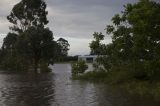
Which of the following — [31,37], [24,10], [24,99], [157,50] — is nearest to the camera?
[24,99]

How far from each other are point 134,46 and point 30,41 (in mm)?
36336

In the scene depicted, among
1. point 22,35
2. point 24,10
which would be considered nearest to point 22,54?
point 22,35

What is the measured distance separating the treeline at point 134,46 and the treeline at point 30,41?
27257mm

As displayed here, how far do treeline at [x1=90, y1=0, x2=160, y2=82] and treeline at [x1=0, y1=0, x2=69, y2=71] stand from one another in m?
27.3

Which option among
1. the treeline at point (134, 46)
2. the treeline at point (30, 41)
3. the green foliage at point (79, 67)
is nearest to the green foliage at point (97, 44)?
the treeline at point (134, 46)

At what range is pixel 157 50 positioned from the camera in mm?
29172

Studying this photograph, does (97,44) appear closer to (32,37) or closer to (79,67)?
(79,67)

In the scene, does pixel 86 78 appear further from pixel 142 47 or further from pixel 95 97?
pixel 95 97

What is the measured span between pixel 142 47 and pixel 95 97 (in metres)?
7.91

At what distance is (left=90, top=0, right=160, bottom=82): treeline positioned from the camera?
1141 inches

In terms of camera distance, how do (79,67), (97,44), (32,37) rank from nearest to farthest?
(97,44) < (79,67) < (32,37)

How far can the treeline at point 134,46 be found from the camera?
29.0 metres

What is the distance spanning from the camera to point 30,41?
65.0m

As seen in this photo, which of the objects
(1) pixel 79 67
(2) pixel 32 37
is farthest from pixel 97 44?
(2) pixel 32 37
